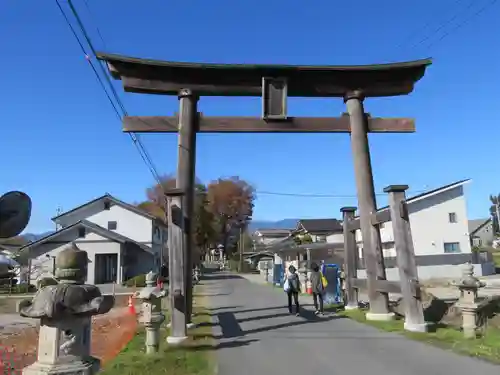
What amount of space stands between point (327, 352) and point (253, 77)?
6.96 metres

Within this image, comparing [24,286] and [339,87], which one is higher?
[339,87]

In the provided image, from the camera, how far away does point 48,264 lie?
3400 cm

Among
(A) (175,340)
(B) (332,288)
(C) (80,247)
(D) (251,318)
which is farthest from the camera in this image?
(C) (80,247)

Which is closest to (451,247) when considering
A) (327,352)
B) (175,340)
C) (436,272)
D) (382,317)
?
(436,272)

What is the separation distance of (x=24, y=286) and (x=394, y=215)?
30.1 meters

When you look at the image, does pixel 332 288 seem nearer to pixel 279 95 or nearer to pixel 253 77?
pixel 279 95

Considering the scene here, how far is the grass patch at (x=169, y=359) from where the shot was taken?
247 inches

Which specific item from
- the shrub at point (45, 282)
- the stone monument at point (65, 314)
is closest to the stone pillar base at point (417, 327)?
the stone monument at point (65, 314)

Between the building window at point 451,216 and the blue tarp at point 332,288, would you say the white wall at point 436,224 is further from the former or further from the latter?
the blue tarp at point 332,288

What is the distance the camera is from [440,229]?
115ft

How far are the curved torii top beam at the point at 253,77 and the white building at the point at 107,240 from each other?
26314mm

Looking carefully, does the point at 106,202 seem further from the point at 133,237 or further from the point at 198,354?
the point at 198,354

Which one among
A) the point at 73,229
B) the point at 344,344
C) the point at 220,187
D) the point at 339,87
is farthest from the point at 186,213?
the point at 220,187

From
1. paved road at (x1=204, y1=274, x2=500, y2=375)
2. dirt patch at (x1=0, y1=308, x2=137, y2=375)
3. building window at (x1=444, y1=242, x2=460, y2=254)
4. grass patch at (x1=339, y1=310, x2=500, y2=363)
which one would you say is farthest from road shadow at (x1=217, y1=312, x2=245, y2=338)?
building window at (x1=444, y1=242, x2=460, y2=254)
